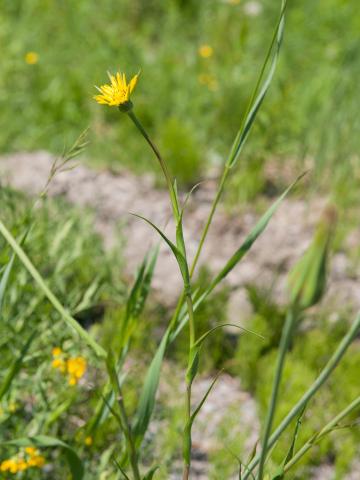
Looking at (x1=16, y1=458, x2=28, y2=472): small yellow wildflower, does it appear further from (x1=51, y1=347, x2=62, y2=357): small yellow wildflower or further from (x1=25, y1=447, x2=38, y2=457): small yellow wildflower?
(x1=51, y1=347, x2=62, y2=357): small yellow wildflower

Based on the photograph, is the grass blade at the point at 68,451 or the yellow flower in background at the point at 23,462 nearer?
the grass blade at the point at 68,451

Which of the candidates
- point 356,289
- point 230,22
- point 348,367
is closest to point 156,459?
point 348,367

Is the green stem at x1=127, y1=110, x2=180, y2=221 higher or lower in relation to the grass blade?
higher

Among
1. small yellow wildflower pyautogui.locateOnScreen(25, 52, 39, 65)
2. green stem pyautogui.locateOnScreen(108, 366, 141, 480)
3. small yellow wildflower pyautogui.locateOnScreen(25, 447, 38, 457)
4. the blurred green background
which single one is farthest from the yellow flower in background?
small yellow wildflower pyautogui.locateOnScreen(25, 52, 39, 65)

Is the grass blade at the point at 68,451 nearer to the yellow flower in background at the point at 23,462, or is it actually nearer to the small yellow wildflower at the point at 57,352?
the yellow flower in background at the point at 23,462

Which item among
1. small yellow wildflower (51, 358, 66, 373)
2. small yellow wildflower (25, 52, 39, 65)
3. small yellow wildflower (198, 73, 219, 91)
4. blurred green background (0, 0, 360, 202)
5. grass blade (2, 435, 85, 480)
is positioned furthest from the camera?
small yellow wildflower (25, 52, 39, 65)

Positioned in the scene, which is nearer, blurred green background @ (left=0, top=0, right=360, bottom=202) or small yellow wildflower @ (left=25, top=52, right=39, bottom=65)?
blurred green background @ (left=0, top=0, right=360, bottom=202)

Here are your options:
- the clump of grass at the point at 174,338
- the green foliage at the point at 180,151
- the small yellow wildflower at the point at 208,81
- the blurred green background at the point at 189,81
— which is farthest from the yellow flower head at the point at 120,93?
the small yellow wildflower at the point at 208,81

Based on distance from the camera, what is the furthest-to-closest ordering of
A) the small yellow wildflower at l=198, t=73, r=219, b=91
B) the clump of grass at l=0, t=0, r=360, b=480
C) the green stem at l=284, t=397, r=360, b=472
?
the small yellow wildflower at l=198, t=73, r=219, b=91
the green stem at l=284, t=397, r=360, b=472
the clump of grass at l=0, t=0, r=360, b=480

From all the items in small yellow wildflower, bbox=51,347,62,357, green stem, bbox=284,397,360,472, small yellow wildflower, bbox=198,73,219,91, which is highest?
green stem, bbox=284,397,360,472
